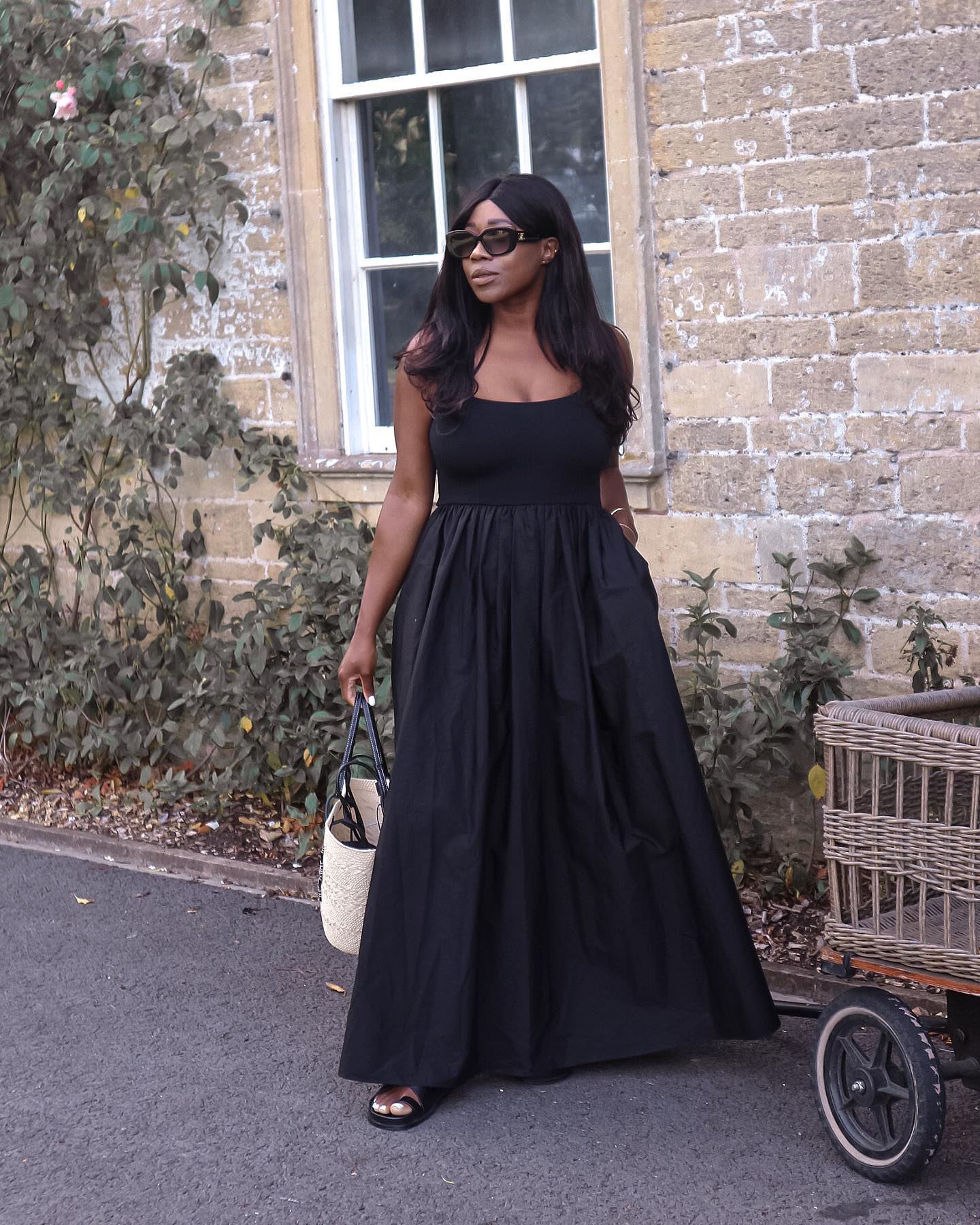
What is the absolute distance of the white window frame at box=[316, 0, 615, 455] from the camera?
5.53 metres

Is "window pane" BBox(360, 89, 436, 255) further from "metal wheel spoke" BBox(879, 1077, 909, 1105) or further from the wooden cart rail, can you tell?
"metal wheel spoke" BBox(879, 1077, 909, 1105)

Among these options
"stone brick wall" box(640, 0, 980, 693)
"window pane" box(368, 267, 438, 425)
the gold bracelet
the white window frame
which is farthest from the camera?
"window pane" box(368, 267, 438, 425)

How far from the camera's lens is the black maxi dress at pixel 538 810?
345 cm

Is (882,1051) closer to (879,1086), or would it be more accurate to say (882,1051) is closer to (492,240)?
(879,1086)

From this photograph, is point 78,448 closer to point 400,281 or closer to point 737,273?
point 400,281

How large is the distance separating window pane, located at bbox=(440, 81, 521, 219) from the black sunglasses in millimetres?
2140

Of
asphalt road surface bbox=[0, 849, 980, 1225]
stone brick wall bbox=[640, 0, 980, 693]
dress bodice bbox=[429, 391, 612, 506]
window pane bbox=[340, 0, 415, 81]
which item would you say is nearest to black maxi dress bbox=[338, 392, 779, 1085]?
dress bodice bbox=[429, 391, 612, 506]

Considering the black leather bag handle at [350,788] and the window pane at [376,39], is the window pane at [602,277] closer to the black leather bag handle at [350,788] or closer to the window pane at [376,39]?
the window pane at [376,39]

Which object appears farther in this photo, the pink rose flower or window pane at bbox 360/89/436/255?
the pink rose flower

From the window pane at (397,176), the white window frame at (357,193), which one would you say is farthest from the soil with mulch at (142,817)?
the window pane at (397,176)

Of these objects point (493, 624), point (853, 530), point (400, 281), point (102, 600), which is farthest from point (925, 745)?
point (102, 600)

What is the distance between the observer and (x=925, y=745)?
2.82 metres

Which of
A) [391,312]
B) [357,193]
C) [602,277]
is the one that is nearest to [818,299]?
[602,277]

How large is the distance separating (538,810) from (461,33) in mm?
3232
